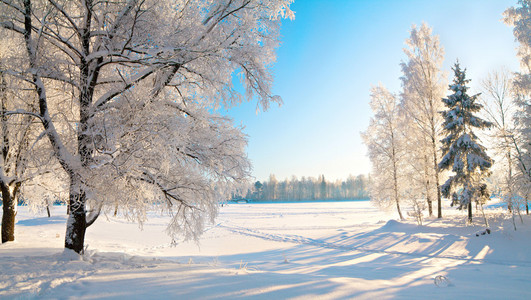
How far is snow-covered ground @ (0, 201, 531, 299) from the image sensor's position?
3.27 m

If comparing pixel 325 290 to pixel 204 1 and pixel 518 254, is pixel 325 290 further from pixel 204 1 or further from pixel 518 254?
pixel 518 254

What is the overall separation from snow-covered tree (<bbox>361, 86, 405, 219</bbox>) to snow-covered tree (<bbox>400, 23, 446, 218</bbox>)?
96cm

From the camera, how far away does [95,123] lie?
4.54m

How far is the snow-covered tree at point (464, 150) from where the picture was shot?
13891mm

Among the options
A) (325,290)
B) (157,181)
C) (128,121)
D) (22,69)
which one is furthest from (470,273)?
(22,69)

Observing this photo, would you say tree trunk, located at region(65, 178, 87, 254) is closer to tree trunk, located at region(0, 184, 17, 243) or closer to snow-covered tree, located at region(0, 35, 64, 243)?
snow-covered tree, located at region(0, 35, 64, 243)

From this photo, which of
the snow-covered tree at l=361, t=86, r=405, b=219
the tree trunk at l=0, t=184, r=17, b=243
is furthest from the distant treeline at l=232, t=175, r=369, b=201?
the tree trunk at l=0, t=184, r=17, b=243

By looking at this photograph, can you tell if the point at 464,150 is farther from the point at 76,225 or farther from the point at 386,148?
the point at 76,225

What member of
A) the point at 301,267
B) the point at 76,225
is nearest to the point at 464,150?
the point at 301,267

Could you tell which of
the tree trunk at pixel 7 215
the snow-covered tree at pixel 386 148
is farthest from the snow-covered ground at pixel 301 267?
the snow-covered tree at pixel 386 148

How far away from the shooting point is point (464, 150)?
14.2m

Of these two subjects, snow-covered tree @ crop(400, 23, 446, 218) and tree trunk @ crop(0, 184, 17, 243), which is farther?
snow-covered tree @ crop(400, 23, 446, 218)

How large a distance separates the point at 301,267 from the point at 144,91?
643 centimetres

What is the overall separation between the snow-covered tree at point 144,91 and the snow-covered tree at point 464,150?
13885mm
